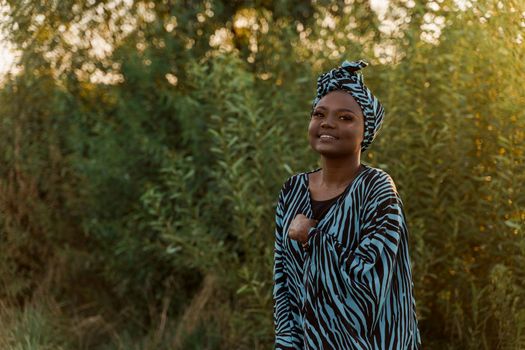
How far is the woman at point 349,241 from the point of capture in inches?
101

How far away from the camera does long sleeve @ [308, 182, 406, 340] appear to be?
8.35 feet

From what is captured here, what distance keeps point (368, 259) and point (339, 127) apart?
418mm

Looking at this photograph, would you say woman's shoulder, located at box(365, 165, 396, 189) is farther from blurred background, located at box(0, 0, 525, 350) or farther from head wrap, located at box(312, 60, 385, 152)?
blurred background, located at box(0, 0, 525, 350)

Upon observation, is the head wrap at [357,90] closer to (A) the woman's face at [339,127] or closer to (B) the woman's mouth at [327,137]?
(A) the woman's face at [339,127]

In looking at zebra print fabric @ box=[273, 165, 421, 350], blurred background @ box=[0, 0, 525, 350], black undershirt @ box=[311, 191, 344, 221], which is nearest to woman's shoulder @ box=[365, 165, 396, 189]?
zebra print fabric @ box=[273, 165, 421, 350]

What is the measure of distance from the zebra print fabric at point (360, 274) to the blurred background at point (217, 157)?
1951 mm

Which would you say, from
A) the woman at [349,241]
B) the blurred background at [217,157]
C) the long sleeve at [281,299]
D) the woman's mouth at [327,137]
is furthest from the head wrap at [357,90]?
the blurred background at [217,157]

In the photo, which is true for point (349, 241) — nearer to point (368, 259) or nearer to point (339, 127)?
point (368, 259)

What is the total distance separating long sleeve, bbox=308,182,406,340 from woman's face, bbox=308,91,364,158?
17cm

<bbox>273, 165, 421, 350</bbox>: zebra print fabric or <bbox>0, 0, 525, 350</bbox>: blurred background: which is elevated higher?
<bbox>0, 0, 525, 350</bbox>: blurred background

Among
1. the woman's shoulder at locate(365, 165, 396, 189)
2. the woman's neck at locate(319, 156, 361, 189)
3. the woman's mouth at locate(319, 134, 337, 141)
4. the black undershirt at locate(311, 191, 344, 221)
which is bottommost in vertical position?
the black undershirt at locate(311, 191, 344, 221)

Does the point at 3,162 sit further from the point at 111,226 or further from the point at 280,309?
the point at 280,309

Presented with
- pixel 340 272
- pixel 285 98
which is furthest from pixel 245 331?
pixel 340 272

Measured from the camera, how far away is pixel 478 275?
511 cm
